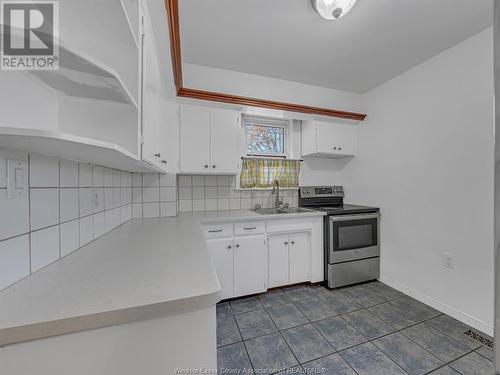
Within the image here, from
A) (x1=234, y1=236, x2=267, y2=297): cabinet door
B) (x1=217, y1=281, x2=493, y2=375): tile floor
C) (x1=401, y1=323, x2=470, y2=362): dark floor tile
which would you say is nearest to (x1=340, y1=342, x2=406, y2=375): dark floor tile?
(x1=217, y1=281, x2=493, y2=375): tile floor

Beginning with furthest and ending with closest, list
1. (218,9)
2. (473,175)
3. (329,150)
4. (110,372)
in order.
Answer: (329,150)
(473,175)
(218,9)
(110,372)

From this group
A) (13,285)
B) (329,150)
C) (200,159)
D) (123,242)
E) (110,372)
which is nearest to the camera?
(110,372)

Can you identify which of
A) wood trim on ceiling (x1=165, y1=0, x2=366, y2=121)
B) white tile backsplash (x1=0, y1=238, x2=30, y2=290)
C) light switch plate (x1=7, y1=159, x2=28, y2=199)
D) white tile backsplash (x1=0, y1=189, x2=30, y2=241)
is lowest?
white tile backsplash (x1=0, y1=238, x2=30, y2=290)

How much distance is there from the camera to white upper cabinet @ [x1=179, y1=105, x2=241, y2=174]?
2.06m

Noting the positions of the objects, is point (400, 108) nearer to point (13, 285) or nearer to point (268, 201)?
point (268, 201)

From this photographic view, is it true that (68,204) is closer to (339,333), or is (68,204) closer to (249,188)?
(249,188)

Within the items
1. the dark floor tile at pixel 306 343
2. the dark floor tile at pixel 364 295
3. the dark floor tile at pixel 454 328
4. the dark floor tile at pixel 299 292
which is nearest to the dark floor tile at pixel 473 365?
the dark floor tile at pixel 454 328

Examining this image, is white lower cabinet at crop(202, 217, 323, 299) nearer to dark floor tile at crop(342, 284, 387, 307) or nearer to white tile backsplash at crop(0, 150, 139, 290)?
dark floor tile at crop(342, 284, 387, 307)

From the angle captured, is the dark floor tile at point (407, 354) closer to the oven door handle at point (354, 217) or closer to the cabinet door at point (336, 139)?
the oven door handle at point (354, 217)

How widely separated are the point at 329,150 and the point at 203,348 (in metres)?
2.54

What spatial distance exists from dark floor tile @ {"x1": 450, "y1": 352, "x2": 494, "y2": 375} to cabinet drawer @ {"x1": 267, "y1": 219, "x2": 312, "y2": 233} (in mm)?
1380

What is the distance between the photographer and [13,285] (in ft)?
2.03

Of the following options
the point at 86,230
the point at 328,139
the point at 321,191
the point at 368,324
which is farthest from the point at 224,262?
the point at 328,139

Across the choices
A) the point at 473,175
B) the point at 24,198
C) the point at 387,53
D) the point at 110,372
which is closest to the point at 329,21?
the point at 387,53
